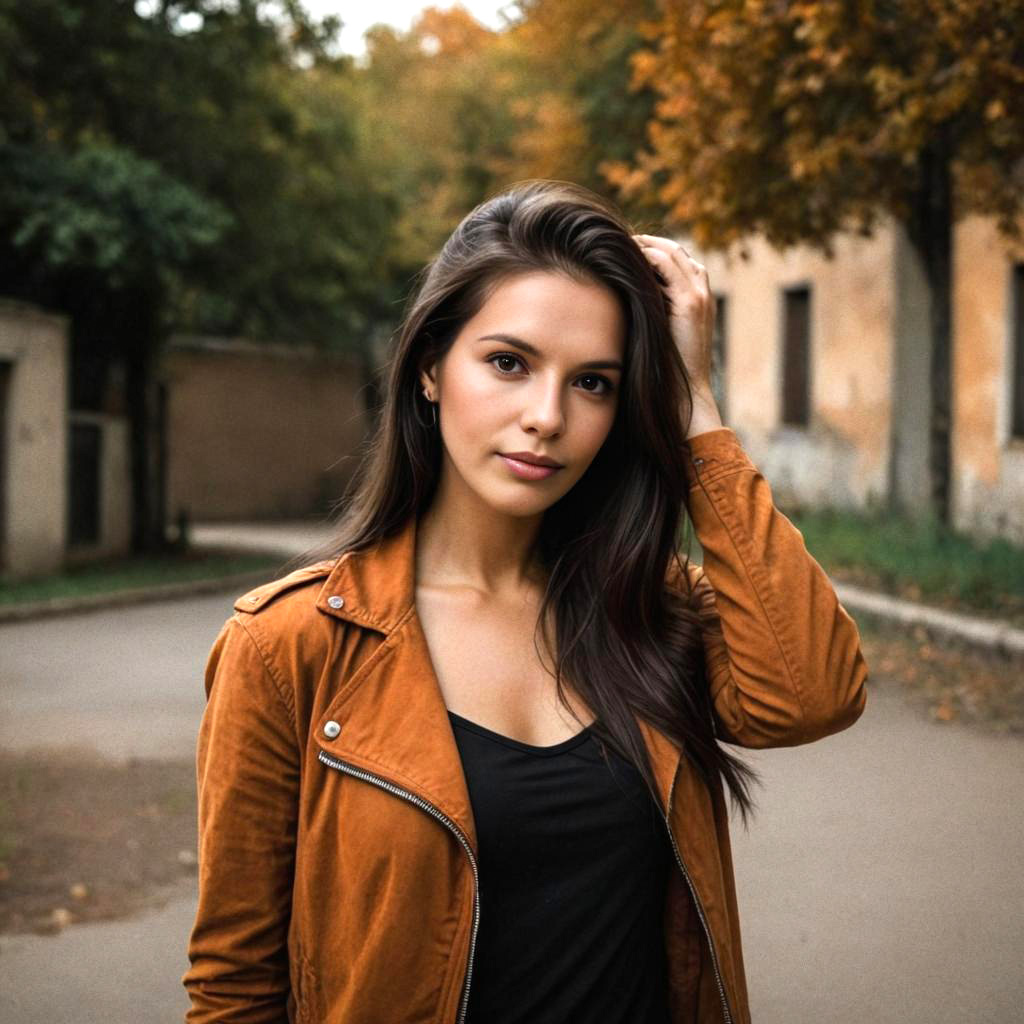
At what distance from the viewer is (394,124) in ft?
105

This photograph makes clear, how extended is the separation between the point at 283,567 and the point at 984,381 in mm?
14119

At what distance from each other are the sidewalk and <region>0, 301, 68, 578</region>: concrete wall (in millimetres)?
2179

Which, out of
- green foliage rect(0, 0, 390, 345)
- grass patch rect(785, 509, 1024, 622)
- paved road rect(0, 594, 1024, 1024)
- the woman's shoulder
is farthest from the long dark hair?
green foliage rect(0, 0, 390, 345)

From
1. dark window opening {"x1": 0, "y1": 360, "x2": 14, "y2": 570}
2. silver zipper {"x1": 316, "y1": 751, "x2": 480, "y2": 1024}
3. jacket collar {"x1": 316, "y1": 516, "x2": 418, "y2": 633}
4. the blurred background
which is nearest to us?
silver zipper {"x1": 316, "y1": 751, "x2": 480, "y2": 1024}

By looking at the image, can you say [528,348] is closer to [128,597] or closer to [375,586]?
[375,586]

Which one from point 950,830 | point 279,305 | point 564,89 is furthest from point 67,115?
point 950,830

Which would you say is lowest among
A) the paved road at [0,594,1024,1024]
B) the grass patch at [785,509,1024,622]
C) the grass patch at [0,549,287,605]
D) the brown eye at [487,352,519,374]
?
the paved road at [0,594,1024,1024]

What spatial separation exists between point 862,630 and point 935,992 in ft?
21.1

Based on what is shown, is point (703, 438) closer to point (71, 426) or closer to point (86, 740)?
point (86, 740)

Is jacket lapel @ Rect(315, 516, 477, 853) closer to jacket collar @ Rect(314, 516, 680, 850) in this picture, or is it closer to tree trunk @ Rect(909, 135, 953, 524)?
jacket collar @ Rect(314, 516, 680, 850)

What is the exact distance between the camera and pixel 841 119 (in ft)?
36.9

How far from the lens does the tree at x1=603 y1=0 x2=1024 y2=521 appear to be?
9156mm

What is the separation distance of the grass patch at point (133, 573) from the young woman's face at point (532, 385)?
12.3 meters

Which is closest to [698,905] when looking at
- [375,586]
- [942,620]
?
[375,586]
